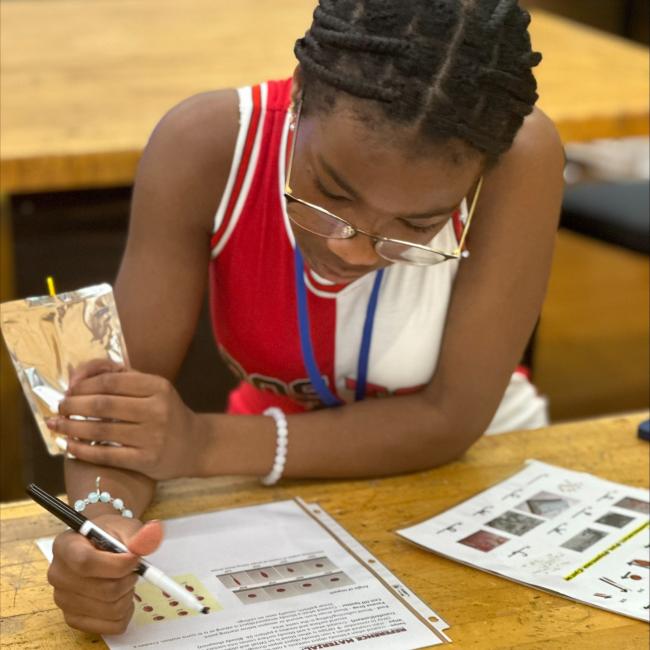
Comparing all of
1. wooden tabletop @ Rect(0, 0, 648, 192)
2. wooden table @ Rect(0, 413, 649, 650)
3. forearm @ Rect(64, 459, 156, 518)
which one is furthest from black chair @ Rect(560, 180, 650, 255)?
forearm @ Rect(64, 459, 156, 518)

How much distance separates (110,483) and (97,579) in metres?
0.25

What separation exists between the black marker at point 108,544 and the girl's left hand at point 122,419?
19cm

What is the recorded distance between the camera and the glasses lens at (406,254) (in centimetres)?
128

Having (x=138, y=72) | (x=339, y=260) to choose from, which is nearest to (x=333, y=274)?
(x=339, y=260)

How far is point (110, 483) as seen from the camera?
1322 mm

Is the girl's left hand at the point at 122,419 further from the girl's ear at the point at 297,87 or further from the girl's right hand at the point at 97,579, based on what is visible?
the girl's ear at the point at 297,87

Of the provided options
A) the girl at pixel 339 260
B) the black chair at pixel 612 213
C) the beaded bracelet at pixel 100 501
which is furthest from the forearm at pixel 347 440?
the black chair at pixel 612 213

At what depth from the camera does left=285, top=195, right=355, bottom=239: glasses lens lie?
126cm

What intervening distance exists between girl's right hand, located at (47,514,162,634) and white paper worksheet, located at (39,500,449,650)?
29mm

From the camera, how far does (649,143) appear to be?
3879 mm

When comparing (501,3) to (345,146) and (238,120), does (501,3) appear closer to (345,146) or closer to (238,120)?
(345,146)

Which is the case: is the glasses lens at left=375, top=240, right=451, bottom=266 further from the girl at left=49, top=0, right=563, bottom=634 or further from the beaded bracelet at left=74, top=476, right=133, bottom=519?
the beaded bracelet at left=74, top=476, right=133, bottom=519

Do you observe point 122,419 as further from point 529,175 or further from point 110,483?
point 529,175

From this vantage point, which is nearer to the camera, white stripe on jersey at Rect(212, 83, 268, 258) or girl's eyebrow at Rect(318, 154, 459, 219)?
girl's eyebrow at Rect(318, 154, 459, 219)
